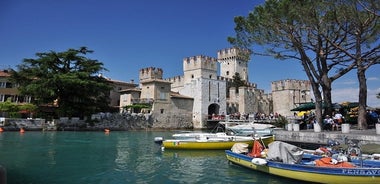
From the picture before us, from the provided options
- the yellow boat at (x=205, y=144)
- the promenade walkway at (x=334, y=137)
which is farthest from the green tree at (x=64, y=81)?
the promenade walkway at (x=334, y=137)

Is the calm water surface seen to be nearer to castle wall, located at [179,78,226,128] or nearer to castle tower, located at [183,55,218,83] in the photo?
castle wall, located at [179,78,226,128]

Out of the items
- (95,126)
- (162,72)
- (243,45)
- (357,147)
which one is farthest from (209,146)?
(162,72)

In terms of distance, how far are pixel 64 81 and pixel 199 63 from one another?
2275 cm

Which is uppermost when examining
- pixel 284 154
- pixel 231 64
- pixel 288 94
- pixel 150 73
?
pixel 231 64

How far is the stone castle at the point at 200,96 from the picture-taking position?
38.8m

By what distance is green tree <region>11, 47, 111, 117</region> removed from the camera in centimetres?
2986

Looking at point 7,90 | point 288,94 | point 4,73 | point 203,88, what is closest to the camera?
point 7,90

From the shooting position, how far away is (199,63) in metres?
47.0

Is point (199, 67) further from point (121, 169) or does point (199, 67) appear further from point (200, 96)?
point (121, 169)

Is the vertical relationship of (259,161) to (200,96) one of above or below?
below

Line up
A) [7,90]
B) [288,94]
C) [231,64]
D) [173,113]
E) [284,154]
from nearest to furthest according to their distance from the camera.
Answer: [284,154] → [7,90] → [173,113] → [288,94] → [231,64]

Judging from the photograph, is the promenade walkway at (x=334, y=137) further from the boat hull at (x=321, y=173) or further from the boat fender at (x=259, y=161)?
the boat fender at (x=259, y=161)

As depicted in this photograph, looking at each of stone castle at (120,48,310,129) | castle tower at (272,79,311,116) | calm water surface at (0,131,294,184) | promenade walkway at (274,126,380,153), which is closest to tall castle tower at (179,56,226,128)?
stone castle at (120,48,310,129)

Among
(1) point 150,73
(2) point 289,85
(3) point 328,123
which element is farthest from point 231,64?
(3) point 328,123
